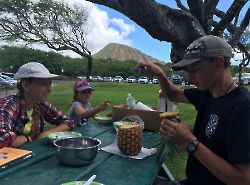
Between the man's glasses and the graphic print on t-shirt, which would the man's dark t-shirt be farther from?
the man's glasses

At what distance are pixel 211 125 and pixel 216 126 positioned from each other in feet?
0.22

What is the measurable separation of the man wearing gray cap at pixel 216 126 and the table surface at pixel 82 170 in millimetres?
288

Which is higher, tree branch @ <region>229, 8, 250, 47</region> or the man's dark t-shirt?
tree branch @ <region>229, 8, 250, 47</region>

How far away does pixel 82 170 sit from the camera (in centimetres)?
204

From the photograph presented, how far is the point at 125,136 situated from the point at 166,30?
3411 mm

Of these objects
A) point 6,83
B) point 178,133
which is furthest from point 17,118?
point 6,83

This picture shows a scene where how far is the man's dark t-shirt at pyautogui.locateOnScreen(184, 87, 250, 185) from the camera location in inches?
70.1

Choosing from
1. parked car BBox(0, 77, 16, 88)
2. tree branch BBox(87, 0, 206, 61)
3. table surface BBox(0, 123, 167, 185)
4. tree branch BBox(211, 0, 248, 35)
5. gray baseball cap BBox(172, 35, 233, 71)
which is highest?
tree branch BBox(211, 0, 248, 35)

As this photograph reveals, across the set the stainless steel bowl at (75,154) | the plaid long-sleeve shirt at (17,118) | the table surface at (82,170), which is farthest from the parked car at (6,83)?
the stainless steel bowl at (75,154)

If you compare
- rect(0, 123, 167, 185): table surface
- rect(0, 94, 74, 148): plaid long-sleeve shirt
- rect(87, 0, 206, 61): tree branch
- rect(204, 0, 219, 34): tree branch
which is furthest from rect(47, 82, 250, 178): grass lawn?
rect(204, 0, 219, 34): tree branch

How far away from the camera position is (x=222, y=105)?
2033mm

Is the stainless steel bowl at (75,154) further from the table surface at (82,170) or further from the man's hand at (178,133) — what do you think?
the man's hand at (178,133)

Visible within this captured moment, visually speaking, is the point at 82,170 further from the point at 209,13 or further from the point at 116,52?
the point at 116,52

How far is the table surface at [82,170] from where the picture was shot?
189cm
